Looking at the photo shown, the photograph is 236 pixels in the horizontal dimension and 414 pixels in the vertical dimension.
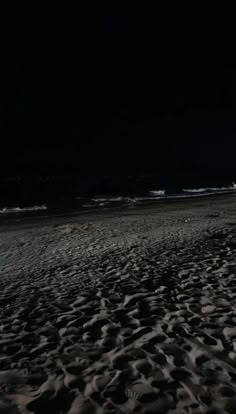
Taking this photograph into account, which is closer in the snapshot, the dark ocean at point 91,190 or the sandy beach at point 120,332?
the sandy beach at point 120,332

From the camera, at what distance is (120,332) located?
7.44 m

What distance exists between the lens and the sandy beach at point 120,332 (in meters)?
5.32

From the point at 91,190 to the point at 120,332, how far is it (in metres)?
61.4

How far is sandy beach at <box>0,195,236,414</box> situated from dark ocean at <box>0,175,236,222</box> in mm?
36994

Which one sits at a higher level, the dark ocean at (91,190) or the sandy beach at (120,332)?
the dark ocean at (91,190)

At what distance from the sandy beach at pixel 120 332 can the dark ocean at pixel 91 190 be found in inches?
1456

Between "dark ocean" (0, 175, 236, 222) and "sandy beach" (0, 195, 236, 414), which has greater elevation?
"dark ocean" (0, 175, 236, 222)

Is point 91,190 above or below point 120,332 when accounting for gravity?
above

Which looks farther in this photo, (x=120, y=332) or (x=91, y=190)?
(x=91, y=190)

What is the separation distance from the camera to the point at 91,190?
68312 mm

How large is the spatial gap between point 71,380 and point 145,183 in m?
75.8

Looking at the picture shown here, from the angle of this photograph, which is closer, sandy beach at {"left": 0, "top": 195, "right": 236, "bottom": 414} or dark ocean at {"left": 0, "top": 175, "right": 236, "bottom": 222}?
sandy beach at {"left": 0, "top": 195, "right": 236, "bottom": 414}

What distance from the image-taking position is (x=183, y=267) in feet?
39.7

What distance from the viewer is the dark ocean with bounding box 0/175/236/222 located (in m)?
55.3
